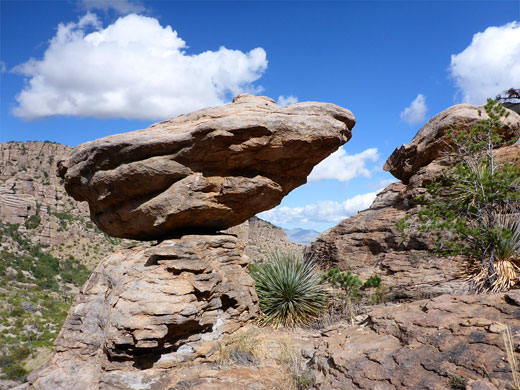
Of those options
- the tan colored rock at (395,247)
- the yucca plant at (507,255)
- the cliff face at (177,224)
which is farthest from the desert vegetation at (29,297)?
the yucca plant at (507,255)

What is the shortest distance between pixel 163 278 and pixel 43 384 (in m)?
2.87

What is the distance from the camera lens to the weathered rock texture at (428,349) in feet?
14.8

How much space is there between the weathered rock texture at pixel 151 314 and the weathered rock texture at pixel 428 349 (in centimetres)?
253

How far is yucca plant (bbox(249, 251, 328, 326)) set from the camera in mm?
9523

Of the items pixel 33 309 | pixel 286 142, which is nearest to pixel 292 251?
pixel 286 142

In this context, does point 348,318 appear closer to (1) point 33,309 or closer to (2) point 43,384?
(2) point 43,384

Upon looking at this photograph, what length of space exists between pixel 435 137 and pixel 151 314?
976cm

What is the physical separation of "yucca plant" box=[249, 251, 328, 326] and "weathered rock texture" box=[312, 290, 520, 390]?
3.13 meters

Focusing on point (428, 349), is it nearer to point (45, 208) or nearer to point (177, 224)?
point (177, 224)

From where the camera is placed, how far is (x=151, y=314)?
684 cm

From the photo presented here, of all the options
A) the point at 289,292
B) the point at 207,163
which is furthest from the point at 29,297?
the point at 207,163

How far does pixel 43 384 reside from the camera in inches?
281

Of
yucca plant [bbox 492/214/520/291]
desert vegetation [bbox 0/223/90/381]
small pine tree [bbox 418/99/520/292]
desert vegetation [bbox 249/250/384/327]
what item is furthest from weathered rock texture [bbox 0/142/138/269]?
yucca plant [bbox 492/214/520/291]

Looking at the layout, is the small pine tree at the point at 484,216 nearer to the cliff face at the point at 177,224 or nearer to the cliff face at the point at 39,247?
the cliff face at the point at 177,224
